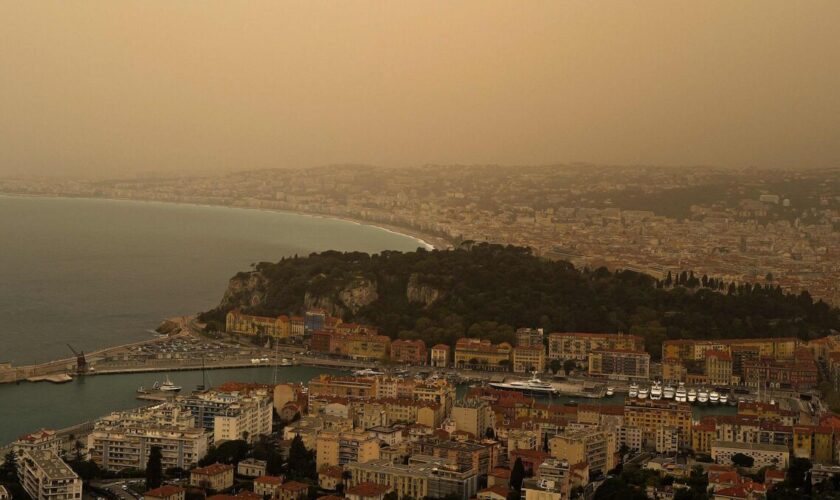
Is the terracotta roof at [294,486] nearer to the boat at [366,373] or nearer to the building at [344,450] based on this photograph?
the building at [344,450]

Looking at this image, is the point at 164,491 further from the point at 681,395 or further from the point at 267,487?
the point at 681,395

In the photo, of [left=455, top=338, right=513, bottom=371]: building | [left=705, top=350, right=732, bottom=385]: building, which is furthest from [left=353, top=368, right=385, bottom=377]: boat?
[left=705, top=350, right=732, bottom=385]: building

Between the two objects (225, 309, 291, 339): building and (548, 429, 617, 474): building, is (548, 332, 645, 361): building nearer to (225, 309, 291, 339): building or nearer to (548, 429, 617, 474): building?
(225, 309, 291, 339): building

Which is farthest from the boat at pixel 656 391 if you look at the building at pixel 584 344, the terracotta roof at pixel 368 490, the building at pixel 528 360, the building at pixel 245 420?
the terracotta roof at pixel 368 490

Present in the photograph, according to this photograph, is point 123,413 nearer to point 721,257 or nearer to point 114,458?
point 114,458

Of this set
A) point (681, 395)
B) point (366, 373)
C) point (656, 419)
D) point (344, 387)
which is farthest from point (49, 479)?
point (681, 395)

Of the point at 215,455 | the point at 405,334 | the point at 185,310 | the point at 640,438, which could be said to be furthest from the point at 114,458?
the point at 185,310
